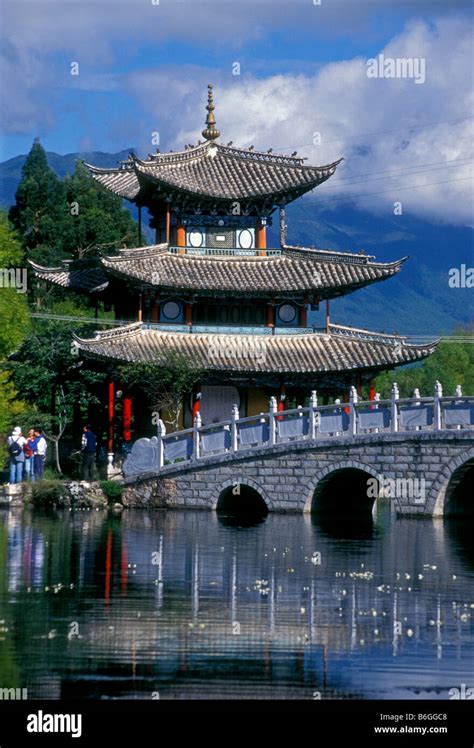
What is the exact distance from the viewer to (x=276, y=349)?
42.5m

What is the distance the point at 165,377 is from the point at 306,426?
234 inches

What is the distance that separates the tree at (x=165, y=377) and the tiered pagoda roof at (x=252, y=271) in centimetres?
253

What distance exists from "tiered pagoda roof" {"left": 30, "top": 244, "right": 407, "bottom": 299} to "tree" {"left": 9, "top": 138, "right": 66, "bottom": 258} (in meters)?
27.0

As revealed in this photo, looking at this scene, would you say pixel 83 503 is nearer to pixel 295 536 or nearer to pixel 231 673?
pixel 295 536

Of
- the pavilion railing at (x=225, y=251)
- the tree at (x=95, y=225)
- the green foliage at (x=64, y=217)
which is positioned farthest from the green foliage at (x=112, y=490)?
the tree at (x=95, y=225)

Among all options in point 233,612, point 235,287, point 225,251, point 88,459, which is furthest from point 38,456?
point 233,612

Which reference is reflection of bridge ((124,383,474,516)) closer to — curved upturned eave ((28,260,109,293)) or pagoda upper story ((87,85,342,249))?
pagoda upper story ((87,85,342,249))

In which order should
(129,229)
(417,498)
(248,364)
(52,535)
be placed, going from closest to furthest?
(52,535)
(417,498)
(248,364)
(129,229)

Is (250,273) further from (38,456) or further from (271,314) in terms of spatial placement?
(38,456)

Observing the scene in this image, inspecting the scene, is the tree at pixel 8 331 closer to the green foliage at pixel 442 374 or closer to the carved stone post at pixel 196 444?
the carved stone post at pixel 196 444

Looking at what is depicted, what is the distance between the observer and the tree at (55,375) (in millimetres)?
41781
